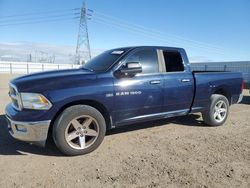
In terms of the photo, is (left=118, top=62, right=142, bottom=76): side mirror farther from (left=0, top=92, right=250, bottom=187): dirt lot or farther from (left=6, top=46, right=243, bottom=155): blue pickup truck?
(left=0, top=92, right=250, bottom=187): dirt lot

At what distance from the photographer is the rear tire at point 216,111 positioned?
21.3 ft

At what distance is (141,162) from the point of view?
425 centimetres

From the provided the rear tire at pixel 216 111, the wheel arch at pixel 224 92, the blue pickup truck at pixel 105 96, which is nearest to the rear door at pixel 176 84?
the blue pickup truck at pixel 105 96

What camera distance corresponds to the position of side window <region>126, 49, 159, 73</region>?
533 cm

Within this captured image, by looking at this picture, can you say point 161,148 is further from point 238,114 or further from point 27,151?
point 238,114

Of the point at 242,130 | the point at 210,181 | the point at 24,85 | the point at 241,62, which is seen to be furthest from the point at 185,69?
the point at 241,62

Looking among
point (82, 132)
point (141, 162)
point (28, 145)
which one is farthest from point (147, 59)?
point (28, 145)

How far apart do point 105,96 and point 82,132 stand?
2.43 feet

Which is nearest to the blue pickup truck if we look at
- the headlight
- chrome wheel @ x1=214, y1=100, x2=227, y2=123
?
the headlight

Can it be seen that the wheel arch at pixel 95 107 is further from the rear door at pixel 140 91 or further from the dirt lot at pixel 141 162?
the dirt lot at pixel 141 162

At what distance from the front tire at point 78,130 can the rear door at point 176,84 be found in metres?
1.63

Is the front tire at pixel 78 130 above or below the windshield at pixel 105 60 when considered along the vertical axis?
below

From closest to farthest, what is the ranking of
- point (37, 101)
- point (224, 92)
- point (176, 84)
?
point (37, 101) < point (176, 84) < point (224, 92)

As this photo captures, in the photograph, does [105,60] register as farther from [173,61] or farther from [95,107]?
[173,61]
